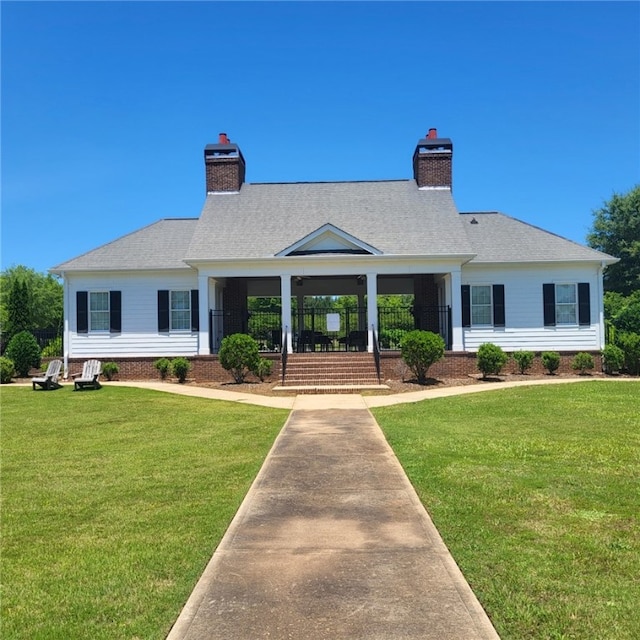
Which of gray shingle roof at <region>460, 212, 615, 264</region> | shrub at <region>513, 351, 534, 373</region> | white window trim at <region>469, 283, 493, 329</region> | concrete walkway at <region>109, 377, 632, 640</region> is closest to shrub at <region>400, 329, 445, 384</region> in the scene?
shrub at <region>513, 351, 534, 373</region>

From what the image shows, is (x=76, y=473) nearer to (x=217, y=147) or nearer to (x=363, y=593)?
(x=363, y=593)

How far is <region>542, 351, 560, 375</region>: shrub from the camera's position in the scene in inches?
770

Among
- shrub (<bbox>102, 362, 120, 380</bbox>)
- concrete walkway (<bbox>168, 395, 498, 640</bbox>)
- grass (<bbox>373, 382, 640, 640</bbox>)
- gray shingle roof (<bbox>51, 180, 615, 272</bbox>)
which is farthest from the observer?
gray shingle roof (<bbox>51, 180, 615, 272</bbox>)

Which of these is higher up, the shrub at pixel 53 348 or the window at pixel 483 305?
the window at pixel 483 305

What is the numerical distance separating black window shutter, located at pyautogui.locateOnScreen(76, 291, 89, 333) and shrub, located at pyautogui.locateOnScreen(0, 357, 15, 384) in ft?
8.62

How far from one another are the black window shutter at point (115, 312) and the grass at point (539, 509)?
13.9m

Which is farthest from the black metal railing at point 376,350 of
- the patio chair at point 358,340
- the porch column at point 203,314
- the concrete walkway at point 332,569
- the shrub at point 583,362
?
the concrete walkway at point 332,569

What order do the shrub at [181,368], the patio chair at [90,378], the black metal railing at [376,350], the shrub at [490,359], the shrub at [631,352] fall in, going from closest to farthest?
the patio chair at [90,378] < the shrub at [490,359] < the black metal railing at [376,350] < the shrub at [631,352] < the shrub at [181,368]

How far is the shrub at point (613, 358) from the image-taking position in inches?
757

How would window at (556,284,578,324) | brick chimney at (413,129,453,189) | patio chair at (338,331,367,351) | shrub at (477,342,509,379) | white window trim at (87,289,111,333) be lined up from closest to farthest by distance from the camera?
shrub at (477,342,509,379)
window at (556,284,578,324)
white window trim at (87,289,111,333)
patio chair at (338,331,367,351)
brick chimney at (413,129,453,189)

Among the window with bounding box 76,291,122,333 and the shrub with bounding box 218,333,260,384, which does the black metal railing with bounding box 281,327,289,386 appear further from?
the window with bounding box 76,291,122,333

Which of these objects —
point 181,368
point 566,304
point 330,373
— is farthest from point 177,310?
point 566,304

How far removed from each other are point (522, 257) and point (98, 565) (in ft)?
64.7

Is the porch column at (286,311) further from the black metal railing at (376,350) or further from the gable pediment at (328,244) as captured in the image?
the black metal railing at (376,350)
